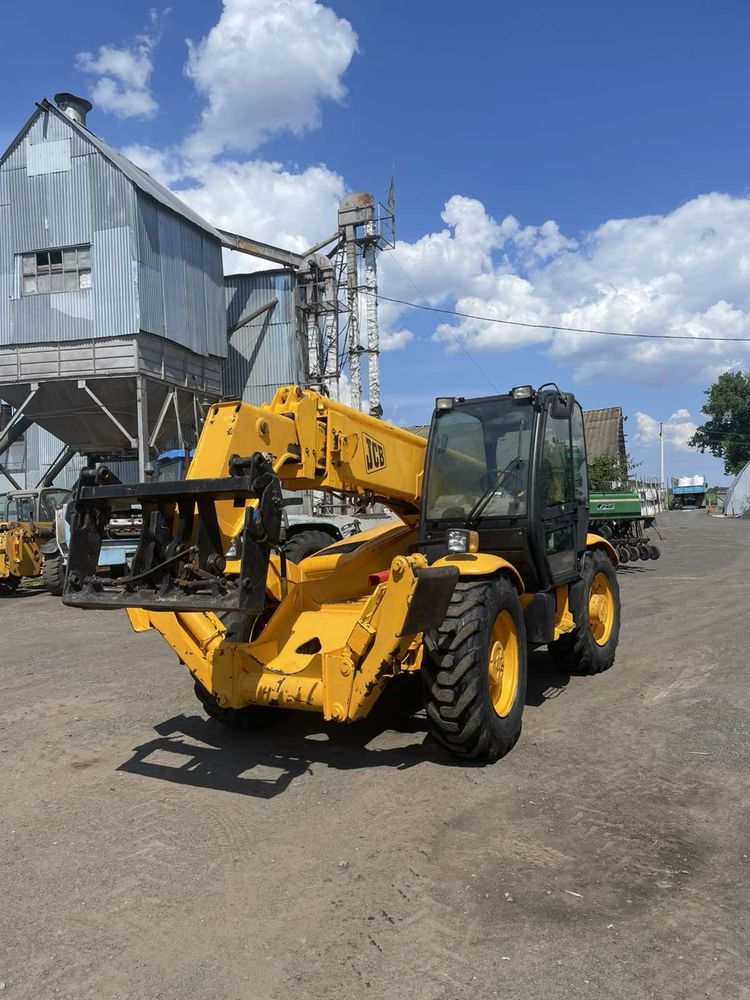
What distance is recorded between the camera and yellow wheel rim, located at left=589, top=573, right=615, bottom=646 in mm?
7468

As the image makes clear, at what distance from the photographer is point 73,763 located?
5.20 meters

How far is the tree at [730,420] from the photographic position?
73375mm

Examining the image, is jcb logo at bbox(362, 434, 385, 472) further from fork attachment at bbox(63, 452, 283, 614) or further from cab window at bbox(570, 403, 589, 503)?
cab window at bbox(570, 403, 589, 503)

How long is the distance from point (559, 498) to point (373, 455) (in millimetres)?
1652

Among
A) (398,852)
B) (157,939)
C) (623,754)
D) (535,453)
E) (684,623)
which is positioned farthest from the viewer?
(684,623)

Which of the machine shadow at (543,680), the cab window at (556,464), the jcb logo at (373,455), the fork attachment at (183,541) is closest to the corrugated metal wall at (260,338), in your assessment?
the machine shadow at (543,680)

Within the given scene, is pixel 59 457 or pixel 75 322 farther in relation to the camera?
pixel 59 457

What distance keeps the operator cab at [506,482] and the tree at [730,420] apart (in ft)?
241

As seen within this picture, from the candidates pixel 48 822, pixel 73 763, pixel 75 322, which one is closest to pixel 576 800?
pixel 48 822

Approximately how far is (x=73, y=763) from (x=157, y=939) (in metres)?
2.44

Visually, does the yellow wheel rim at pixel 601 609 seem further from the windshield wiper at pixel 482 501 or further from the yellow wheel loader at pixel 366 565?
the windshield wiper at pixel 482 501

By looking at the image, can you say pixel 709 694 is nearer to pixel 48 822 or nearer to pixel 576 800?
pixel 576 800

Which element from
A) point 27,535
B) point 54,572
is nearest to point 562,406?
point 54,572

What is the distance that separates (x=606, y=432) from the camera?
4819 centimetres
